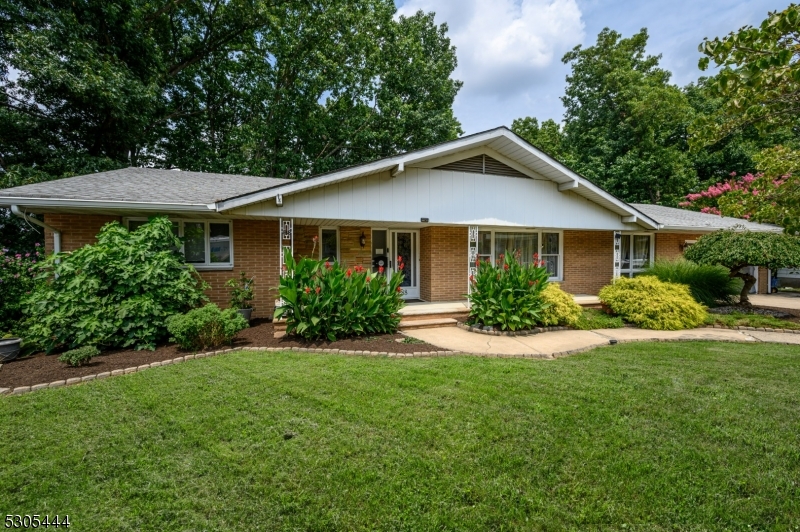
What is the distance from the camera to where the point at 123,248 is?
6.56 m

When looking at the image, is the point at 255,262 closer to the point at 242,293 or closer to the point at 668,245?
the point at 242,293

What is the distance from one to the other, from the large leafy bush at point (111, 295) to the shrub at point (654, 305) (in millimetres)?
9649

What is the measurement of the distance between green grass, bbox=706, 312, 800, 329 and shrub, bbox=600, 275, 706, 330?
352 mm

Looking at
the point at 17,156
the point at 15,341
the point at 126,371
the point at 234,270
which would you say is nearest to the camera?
the point at 126,371

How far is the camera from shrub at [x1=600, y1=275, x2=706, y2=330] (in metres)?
8.09

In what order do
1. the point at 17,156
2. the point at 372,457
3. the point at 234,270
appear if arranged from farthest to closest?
the point at 17,156
the point at 234,270
the point at 372,457

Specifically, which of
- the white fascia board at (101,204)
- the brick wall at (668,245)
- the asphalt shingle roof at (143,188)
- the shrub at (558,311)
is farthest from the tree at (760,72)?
the brick wall at (668,245)

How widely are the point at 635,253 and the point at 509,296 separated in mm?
8938

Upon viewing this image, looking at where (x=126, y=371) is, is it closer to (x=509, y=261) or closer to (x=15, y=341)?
(x=15, y=341)

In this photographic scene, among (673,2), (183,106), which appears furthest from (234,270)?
(183,106)

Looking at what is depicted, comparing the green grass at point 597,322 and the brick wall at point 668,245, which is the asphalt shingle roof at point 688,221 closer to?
the brick wall at point 668,245

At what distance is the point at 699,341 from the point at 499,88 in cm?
1505

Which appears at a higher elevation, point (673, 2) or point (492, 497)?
point (673, 2)

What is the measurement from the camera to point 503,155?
10.0m
